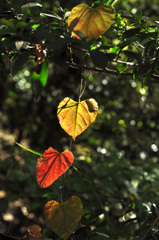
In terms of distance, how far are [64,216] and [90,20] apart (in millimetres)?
492

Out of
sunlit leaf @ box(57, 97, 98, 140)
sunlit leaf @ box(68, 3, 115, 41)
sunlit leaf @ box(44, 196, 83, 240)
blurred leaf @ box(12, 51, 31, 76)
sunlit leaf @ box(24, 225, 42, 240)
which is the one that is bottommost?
sunlit leaf @ box(24, 225, 42, 240)

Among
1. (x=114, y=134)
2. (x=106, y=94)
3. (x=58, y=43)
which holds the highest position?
(x=58, y=43)

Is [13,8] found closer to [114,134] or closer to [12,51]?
[12,51]

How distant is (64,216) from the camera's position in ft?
2.45

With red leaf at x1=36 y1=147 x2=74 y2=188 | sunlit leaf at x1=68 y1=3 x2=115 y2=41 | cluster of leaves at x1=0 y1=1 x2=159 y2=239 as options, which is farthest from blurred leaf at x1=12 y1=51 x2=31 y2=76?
red leaf at x1=36 y1=147 x2=74 y2=188

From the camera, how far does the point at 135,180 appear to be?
1870 mm

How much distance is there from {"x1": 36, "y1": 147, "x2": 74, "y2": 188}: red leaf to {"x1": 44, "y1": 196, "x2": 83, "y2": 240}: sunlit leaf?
0.26ft

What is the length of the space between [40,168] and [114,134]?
1751 millimetres

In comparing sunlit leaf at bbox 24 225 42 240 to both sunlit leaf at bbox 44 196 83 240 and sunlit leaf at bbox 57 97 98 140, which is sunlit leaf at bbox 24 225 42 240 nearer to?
sunlit leaf at bbox 44 196 83 240

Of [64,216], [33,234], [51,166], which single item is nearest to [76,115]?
[51,166]

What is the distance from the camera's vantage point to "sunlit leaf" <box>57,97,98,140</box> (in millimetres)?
748

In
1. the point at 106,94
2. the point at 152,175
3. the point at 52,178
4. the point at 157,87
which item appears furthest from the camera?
the point at 157,87

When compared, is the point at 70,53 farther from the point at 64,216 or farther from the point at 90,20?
the point at 64,216

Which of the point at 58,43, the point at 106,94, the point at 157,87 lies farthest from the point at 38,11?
the point at 157,87
